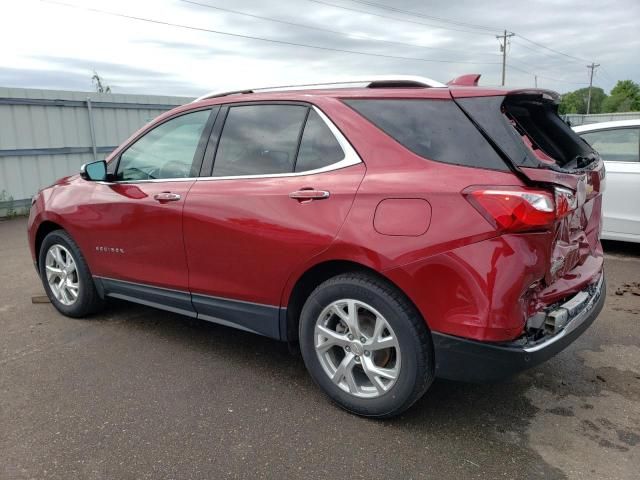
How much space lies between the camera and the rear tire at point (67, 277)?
4.29m

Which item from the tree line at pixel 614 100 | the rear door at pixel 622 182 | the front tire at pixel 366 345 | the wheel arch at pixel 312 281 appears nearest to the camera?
the front tire at pixel 366 345

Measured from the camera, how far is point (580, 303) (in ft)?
9.17

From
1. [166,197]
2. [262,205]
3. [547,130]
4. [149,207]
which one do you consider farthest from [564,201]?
[149,207]

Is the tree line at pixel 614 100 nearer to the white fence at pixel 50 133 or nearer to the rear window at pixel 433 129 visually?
the white fence at pixel 50 133

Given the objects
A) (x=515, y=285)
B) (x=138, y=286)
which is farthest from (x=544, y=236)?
(x=138, y=286)

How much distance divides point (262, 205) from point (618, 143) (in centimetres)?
483

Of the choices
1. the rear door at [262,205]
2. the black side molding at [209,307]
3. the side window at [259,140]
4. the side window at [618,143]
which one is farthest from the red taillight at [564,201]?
the side window at [618,143]

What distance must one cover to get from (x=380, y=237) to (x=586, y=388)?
1685 millimetres

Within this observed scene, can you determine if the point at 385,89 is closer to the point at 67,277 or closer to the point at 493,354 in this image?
the point at 493,354

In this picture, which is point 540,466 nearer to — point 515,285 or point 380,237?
point 515,285

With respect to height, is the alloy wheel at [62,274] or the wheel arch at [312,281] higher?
the wheel arch at [312,281]

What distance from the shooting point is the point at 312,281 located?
301cm

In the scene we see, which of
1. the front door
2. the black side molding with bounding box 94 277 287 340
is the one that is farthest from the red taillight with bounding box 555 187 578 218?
the front door

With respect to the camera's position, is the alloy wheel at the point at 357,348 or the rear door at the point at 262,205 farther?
the rear door at the point at 262,205
